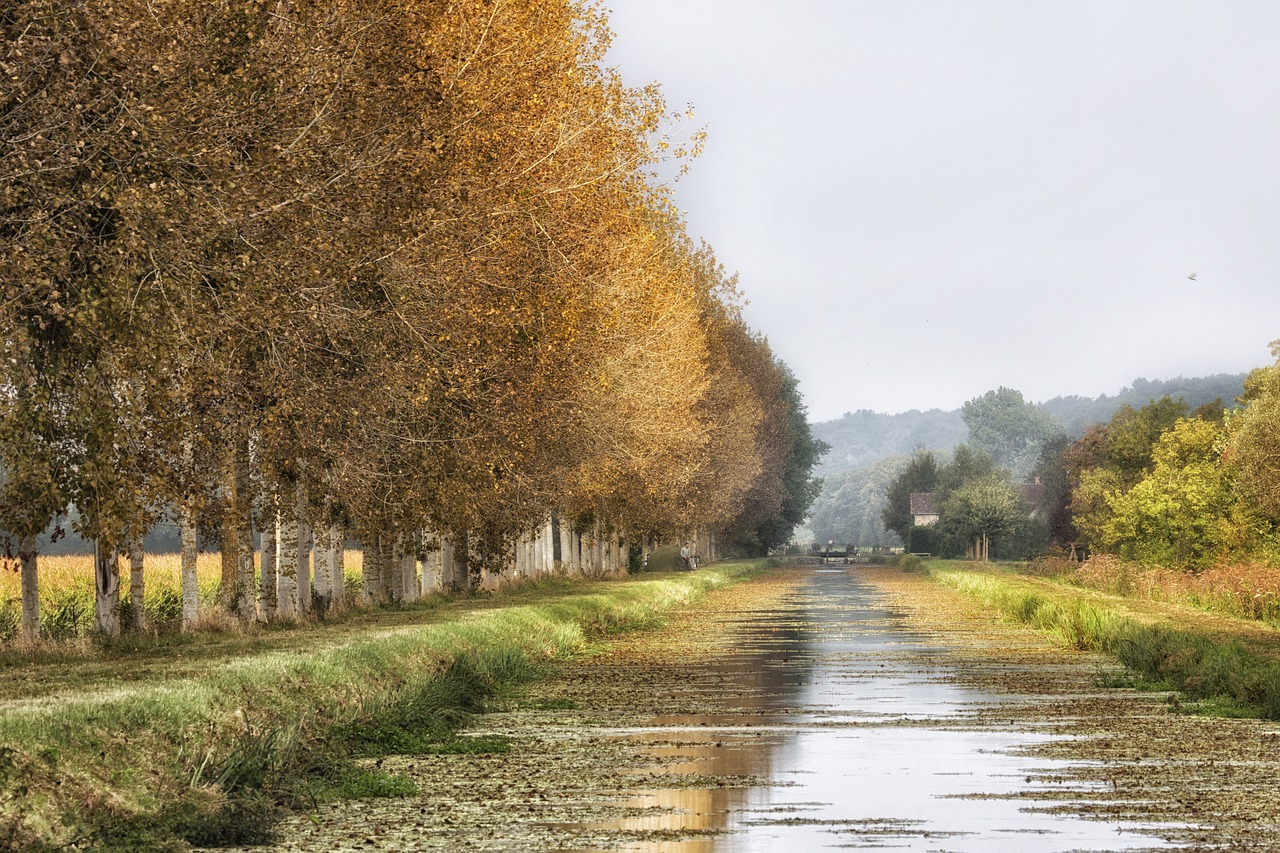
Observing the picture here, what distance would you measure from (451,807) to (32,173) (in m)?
6.23

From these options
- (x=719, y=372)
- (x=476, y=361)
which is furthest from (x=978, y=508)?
(x=476, y=361)

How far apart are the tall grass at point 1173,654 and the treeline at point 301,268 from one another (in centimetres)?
1067

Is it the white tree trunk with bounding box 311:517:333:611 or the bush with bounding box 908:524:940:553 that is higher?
the white tree trunk with bounding box 311:517:333:611

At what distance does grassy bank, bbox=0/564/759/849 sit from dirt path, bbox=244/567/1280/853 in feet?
2.06

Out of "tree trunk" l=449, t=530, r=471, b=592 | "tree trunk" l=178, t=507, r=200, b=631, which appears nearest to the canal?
"tree trunk" l=178, t=507, r=200, b=631

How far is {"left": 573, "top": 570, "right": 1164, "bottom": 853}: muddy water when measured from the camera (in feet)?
38.4

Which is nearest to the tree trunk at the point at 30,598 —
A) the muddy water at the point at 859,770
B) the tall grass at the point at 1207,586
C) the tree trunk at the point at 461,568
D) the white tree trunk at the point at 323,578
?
the white tree trunk at the point at 323,578

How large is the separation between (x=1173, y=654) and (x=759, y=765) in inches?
449

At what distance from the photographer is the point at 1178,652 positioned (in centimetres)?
2477

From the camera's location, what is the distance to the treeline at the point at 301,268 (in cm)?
1448

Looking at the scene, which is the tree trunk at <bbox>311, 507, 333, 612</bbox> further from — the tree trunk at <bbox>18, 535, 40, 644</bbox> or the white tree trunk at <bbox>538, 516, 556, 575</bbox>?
the white tree trunk at <bbox>538, 516, 556, 575</bbox>

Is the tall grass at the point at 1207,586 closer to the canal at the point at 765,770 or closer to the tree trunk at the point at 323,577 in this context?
the canal at the point at 765,770

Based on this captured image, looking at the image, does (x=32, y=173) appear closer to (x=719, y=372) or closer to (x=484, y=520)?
(x=484, y=520)

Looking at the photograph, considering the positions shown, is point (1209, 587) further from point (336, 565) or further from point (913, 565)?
point (913, 565)
